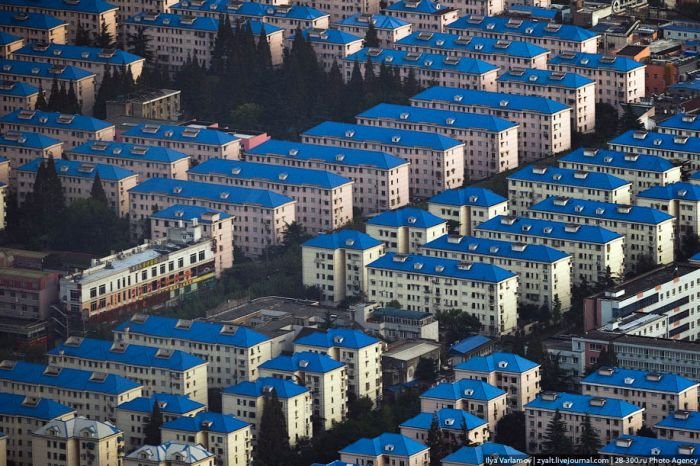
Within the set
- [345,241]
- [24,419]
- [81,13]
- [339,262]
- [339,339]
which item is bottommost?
[339,262]

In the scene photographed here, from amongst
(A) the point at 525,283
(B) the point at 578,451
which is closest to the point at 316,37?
(A) the point at 525,283

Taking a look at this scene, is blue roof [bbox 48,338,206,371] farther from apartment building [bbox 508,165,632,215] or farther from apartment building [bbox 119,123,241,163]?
apartment building [bbox 119,123,241,163]

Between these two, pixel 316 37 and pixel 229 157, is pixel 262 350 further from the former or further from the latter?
pixel 316 37

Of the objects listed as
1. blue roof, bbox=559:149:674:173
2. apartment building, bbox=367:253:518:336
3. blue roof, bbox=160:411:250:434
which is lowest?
apartment building, bbox=367:253:518:336

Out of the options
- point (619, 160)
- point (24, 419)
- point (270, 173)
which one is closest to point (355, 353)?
point (24, 419)

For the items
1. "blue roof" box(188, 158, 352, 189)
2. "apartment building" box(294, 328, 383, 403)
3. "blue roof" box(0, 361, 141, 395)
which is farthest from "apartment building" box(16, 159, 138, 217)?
"apartment building" box(294, 328, 383, 403)

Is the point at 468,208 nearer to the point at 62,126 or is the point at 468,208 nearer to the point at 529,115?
the point at 529,115
